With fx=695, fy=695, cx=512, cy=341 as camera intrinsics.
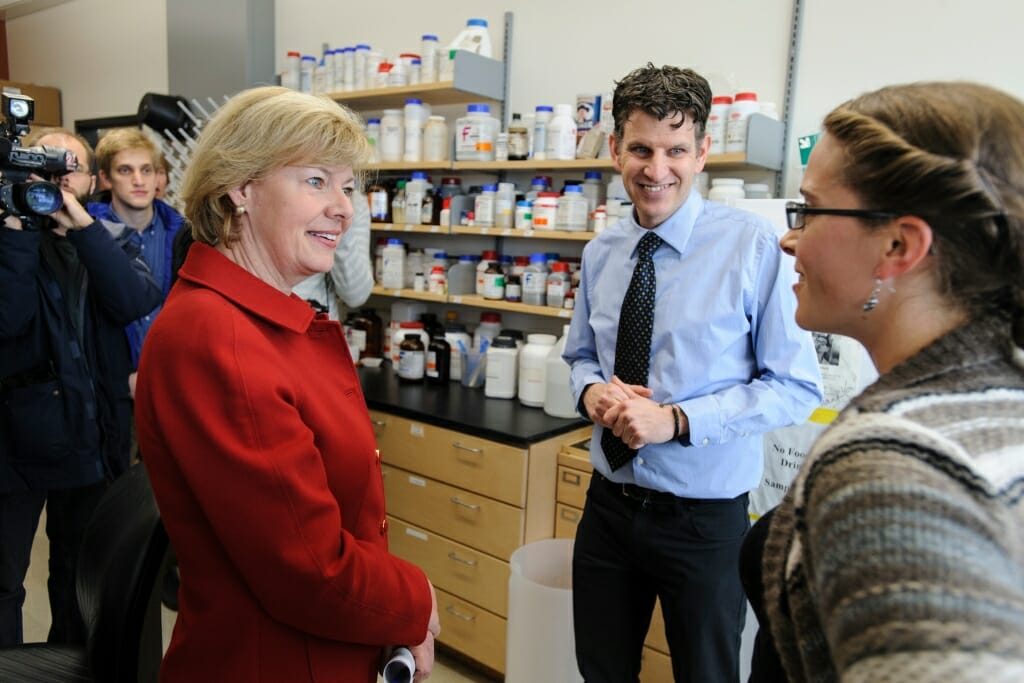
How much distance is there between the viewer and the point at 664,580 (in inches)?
57.0

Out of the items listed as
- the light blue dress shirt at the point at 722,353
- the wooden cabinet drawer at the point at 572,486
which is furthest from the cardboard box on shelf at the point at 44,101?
the light blue dress shirt at the point at 722,353

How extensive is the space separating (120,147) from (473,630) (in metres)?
2.01

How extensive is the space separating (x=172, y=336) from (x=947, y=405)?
86 centimetres

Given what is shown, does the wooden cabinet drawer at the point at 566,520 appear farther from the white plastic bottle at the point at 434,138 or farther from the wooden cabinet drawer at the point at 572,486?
the white plastic bottle at the point at 434,138

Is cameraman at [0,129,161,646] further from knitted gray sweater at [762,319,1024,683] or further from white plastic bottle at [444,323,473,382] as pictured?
knitted gray sweater at [762,319,1024,683]

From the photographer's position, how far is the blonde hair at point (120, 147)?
7.66ft

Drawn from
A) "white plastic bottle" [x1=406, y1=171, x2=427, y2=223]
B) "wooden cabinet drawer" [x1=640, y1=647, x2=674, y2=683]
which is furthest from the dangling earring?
"white plastic bottle" [x1=406, y1=171, x2=427, y2=223]

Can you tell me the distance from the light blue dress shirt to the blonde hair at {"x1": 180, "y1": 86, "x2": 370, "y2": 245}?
0.79m

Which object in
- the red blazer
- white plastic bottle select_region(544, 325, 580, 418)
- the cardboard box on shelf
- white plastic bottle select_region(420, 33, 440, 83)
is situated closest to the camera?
the red blazer

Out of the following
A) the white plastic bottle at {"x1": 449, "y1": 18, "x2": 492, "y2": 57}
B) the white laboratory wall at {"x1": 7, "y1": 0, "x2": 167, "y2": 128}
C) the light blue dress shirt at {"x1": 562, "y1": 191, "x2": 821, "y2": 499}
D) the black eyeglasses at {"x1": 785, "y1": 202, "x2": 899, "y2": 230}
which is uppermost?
the white laboratory wall at {"x1": 7, "y1": 0, "x2": 167, "y2": 128}

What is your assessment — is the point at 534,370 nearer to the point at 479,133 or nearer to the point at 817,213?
the point at 479,133

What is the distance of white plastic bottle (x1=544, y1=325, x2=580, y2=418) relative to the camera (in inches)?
95.0

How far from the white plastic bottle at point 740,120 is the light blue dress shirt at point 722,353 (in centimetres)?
63

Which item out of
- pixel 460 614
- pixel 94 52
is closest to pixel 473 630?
pixel 460 614
